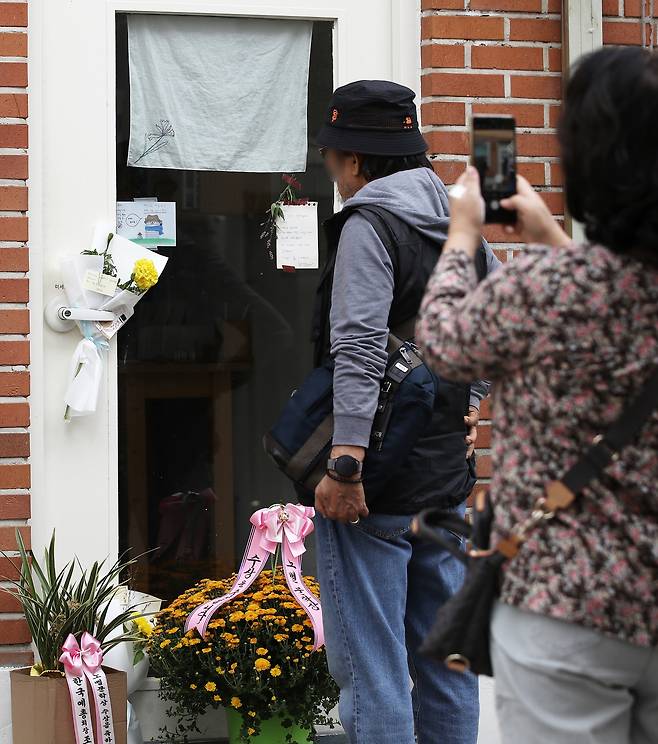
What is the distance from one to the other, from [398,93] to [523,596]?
1.78 metres

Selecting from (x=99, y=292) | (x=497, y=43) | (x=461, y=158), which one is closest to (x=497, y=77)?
(x=497, y=43)

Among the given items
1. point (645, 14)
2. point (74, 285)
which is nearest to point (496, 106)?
point (645, 14)

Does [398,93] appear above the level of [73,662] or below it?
above

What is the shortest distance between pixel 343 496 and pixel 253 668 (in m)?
1.10

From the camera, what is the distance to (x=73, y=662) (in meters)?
3.69

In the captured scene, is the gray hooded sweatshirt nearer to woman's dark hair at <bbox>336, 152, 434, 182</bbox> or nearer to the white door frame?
woman's dark hair at <bbox>336, 152, 434, 182</bbox>

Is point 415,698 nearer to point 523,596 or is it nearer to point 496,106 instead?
point 523,596

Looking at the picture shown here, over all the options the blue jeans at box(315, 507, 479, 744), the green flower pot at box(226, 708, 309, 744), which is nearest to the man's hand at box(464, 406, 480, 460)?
the blue jeans at box(315, 507, 479, 744)

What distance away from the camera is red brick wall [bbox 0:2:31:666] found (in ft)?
13.1

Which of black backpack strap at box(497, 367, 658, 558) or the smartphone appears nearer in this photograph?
black backpack strap at box(497, 367, 658, 558)

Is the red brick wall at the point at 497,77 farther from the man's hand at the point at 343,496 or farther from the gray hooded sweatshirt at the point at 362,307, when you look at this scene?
the man's hand at the point at 343,496

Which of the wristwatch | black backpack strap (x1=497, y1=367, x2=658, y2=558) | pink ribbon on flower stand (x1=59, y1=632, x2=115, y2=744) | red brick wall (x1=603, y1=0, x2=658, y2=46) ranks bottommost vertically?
pink ribbon on flower stand (x1=59, y1=632, x2=115, y2=744)

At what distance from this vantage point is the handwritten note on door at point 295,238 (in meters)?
4.42

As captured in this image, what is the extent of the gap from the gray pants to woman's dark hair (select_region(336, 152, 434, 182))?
1.65 meters
